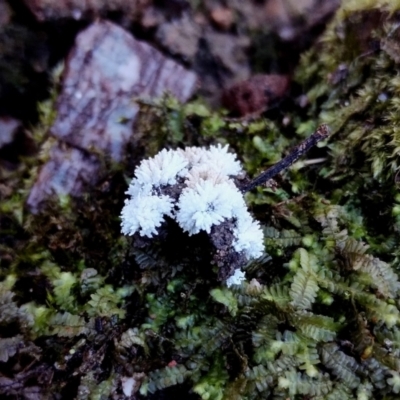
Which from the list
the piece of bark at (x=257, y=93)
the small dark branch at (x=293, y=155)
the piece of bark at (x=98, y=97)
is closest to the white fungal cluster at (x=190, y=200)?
the small dark branch at (x=293, y=155)

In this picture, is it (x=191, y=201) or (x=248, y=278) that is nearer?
(x=191, y=201)

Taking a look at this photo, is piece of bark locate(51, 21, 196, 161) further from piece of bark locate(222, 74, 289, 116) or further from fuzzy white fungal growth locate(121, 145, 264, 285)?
fuzzy white fungal growth locate(121, 145, 264, 285)

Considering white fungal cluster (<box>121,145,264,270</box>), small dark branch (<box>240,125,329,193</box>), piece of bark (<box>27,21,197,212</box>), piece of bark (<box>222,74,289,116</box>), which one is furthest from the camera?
piece of bark (<box>222,74,289,116</box>)

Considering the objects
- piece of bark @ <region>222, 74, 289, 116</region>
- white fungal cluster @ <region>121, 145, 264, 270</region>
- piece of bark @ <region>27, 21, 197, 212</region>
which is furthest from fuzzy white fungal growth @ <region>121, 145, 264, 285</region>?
piece of bark @ <region>222, 74, 289, 116</region>

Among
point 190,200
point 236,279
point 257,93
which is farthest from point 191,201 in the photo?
point 257,93

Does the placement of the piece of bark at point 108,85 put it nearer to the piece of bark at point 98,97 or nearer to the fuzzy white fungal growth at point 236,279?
the piece of bark at point 98,97

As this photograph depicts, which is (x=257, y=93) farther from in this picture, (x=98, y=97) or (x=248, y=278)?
(x=248, y=278)
